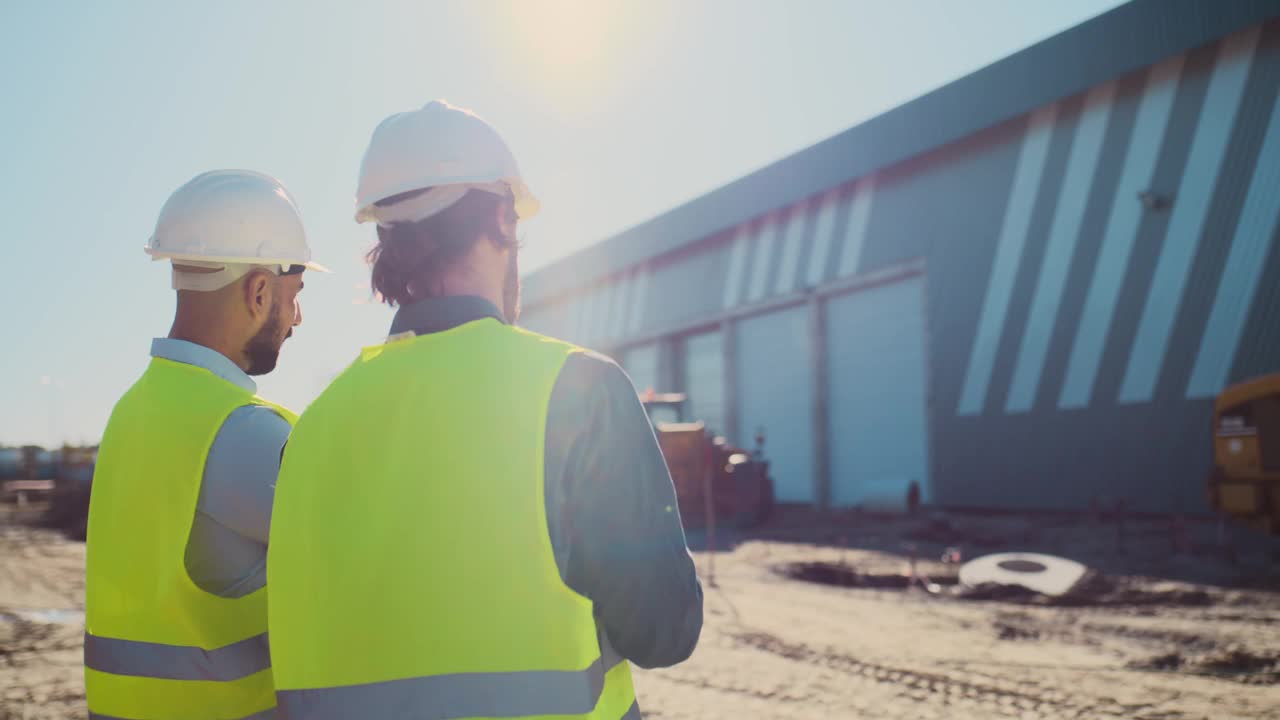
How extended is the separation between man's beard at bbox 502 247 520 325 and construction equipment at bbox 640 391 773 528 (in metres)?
13.8

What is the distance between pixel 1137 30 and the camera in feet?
51.9

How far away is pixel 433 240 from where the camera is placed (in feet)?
4.80

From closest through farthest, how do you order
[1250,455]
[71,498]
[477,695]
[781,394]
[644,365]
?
[477,695]
[1250,455]
[781,394]
[71,498]
[644,365]

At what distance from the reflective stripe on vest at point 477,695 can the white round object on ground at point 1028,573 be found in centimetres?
965

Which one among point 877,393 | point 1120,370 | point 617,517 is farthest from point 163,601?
point 877,393

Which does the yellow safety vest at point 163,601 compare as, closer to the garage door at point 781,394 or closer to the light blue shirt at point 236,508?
the light blue shirt at point 236,508

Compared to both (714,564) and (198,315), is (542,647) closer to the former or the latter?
(198,315)

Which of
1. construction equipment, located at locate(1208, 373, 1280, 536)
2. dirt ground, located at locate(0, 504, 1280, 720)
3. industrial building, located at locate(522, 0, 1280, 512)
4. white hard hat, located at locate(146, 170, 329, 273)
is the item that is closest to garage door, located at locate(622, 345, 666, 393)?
industrial building, located at locate(522, 0, 1280, 512)

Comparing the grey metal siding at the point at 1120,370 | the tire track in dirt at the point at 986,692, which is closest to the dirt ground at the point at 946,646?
the tire track in dirt at the point at 986,692

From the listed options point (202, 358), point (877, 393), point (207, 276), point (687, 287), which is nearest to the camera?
point (202, 358)

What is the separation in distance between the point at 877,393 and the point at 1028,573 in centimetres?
1109

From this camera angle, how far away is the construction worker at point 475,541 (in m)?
1.18

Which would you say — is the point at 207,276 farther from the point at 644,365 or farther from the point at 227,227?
the point at 644,365

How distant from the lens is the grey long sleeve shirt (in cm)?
123
